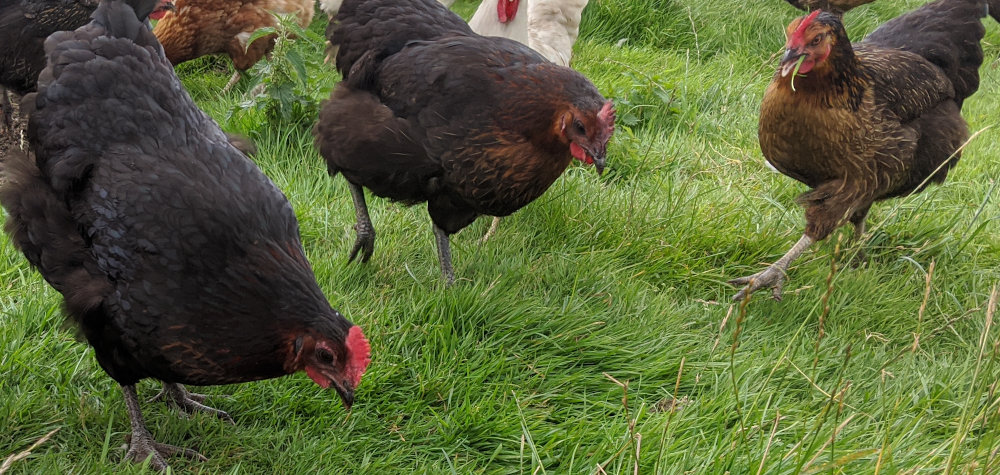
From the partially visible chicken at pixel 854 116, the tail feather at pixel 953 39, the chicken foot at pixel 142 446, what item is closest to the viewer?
the chicken foot at pixel 142 446

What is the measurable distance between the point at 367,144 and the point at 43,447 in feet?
5.35

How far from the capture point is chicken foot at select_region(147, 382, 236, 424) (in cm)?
271

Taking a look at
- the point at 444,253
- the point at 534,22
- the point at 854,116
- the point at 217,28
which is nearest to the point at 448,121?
the point at 444,253

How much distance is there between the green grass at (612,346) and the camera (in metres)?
2.48

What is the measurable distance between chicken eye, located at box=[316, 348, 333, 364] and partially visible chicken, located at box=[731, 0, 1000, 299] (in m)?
1.97

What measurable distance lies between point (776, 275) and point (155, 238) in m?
2.68

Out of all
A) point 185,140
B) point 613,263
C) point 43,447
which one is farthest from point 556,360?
point 43,447

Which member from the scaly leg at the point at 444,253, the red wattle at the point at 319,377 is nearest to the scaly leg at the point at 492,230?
the scaly leg at the point at 444,253

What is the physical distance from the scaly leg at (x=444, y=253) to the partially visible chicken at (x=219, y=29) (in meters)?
2.58

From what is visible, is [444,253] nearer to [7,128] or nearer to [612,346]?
[612,346]

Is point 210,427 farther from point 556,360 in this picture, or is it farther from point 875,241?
point 875,241

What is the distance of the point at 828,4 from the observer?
695 centimetres

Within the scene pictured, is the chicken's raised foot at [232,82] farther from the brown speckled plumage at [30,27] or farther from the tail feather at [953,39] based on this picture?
the tail feather at [953,39]

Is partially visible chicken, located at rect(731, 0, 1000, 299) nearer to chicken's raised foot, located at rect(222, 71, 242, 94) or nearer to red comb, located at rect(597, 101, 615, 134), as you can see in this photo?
red comb, located at rect(597, 101, 615, 134)
